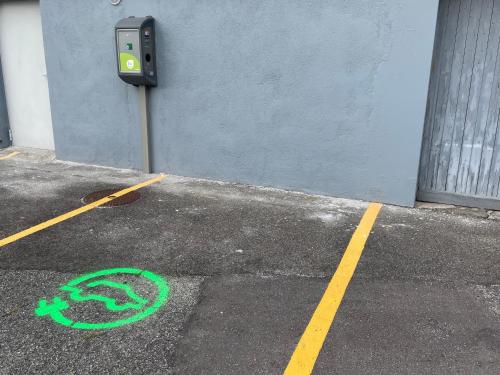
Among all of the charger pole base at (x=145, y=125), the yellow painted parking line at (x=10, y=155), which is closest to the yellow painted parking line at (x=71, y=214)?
the charger pole base at (x=145, y=125)

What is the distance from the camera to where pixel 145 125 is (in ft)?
20.5

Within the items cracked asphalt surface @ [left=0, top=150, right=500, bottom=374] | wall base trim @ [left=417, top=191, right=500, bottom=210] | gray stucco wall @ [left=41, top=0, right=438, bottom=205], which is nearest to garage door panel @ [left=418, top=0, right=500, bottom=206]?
wall base trim @ [left=417, top=191, right=500, bottom=210]

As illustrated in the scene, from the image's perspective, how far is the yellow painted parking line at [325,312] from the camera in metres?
2.50

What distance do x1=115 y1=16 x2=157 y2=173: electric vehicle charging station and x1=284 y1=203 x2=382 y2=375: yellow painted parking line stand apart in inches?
135

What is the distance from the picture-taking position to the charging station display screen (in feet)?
18.7

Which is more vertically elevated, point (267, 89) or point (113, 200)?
point (267, 89)

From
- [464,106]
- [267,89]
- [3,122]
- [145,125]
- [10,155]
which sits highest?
[267,89]

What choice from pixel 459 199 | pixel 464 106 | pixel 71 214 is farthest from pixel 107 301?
pixel 464 106

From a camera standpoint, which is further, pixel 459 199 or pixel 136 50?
pixel 136 50

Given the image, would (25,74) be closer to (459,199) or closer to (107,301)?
(107,301)

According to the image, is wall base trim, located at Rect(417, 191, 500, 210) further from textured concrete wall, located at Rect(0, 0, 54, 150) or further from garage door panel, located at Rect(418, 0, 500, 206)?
textured concrete wall, located at Rect(0, 0, 54, 150)

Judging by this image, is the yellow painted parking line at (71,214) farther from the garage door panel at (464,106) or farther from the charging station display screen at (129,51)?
the garage door panel at (464,106)

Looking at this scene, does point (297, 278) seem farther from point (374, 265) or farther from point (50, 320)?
point (50, 320)

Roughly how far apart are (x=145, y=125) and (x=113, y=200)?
55.8 inches
